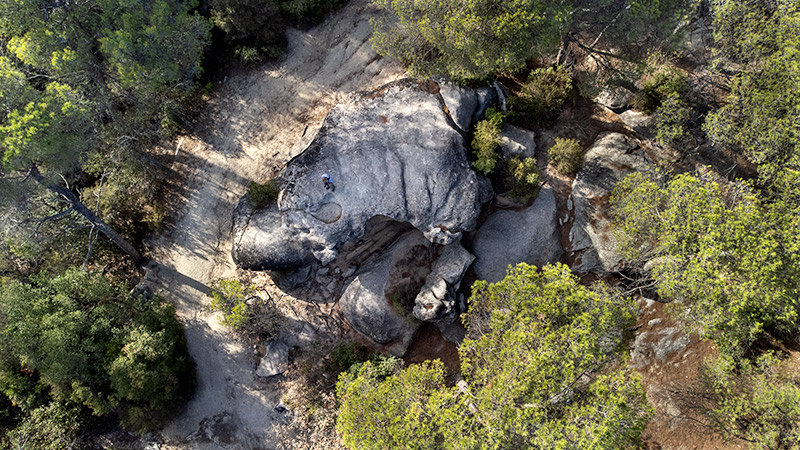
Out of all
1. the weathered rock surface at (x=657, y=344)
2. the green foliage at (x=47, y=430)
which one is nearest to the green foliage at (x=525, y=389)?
Result: the weathered rock surface at (x=657, y=344)

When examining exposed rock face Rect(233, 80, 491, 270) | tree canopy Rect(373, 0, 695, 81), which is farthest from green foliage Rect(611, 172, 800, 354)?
tree canopy Rect(373, 0, 695, 81)

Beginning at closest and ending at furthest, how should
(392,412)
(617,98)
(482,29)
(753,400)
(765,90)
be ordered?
1. (753,400)
2. (392,412)
3. (765,90)
4. (482,29)
5. (617,98)

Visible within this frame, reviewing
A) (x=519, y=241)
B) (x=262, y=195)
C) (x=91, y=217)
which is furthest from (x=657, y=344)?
(x=91, y=217)

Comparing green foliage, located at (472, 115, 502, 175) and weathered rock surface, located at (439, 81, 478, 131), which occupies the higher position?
weathered rock surface, located at (439, 81, 478, 131)

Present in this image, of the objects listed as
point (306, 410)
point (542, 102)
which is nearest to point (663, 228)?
point (542, 102)

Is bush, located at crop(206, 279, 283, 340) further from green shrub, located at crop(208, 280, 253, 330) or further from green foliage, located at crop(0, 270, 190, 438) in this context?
green foliage, located at crop(0, 270, 190, 438)

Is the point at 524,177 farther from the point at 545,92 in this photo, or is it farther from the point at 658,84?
the point at 658,84

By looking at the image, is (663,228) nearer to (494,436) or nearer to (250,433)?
(494,436)
